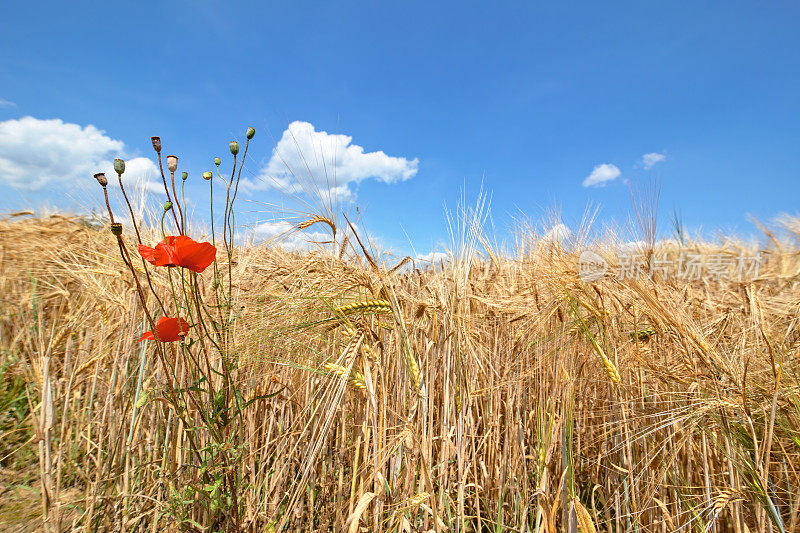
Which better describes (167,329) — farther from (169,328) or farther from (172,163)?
(172,163)

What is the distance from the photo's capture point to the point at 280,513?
1542 mm

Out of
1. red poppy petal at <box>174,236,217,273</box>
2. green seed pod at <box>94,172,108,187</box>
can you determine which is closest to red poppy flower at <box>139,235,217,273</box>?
red poppy petal at <box>174,236,217,273</box>

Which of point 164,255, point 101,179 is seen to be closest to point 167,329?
point 164,255

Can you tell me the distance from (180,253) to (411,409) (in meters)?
0.72

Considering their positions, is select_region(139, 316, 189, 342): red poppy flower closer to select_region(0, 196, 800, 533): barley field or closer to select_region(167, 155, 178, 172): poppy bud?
select_region(0, 196, 800, 533): barley field

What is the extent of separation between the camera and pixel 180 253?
0.93 metres

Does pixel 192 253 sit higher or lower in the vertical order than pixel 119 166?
lower

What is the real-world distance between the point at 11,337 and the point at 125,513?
7.00ft

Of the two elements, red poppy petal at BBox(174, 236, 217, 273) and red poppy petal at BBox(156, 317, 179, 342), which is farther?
red poppy petal at BBox(156, 317, 179, 342)

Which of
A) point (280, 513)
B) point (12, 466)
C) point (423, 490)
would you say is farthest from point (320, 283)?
point (12, 466)

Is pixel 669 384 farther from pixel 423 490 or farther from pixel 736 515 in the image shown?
pixel 423 490

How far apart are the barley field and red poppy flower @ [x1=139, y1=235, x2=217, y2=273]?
6 cm

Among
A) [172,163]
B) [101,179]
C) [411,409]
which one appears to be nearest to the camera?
[101,179]

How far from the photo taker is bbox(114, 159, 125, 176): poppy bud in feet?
2.90
